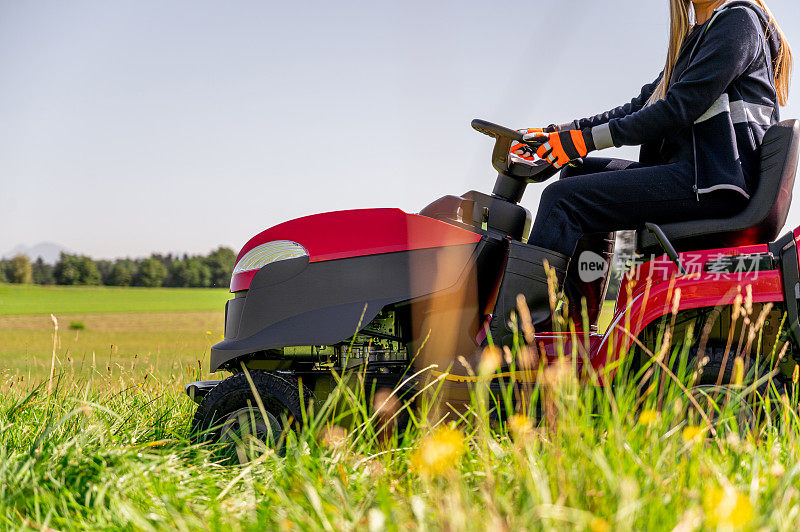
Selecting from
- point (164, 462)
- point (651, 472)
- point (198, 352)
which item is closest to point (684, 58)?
point (651, 472)

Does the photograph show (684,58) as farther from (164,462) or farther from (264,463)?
(164,462)

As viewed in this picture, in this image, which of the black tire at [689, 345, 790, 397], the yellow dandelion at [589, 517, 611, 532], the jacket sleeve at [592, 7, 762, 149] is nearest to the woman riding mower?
the jacket sleeve at [592, 7, 762, 149]

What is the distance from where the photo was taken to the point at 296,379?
2.48 m

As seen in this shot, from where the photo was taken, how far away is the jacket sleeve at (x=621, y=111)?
2.88m

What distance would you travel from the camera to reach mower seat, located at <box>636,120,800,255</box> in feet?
7.09

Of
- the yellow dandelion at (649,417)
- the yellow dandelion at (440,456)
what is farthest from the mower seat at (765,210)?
the yellow dandelion at (440,456)

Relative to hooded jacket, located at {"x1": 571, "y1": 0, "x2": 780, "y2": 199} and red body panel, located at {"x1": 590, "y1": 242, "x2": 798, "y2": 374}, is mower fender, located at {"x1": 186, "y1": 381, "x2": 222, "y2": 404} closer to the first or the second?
red body panel, located at {"x1": 590, "y1": 242, "x2": 798, "y2": 374}

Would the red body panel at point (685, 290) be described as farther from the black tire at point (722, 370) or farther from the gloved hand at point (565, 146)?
the gloved hand at point (565, 146)

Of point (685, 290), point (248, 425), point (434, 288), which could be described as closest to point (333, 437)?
point (248, 425)

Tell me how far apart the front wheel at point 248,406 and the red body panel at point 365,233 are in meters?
0.36

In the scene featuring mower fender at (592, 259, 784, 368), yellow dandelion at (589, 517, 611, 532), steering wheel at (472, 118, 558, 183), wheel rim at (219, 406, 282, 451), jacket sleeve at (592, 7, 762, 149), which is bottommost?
wheel rim at (219, 406, 282, 451)

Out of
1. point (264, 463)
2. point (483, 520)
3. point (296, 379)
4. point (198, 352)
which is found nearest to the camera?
point (483, 520)

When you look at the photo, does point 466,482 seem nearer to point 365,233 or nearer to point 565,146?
point 365,233

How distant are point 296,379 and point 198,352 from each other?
1.66 metres
